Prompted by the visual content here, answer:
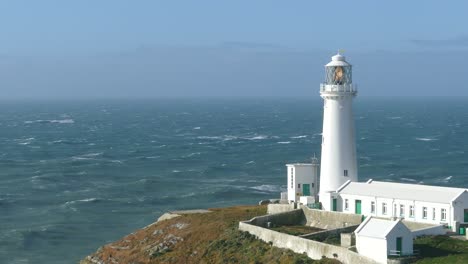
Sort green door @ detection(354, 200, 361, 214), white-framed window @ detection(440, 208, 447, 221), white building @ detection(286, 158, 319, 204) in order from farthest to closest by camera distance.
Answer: white building @ detection(286, 158, 319, 204) → green door @ detection(354, 200, 361, 214) → white-framed window @ detection(440, 208, 447, 221)

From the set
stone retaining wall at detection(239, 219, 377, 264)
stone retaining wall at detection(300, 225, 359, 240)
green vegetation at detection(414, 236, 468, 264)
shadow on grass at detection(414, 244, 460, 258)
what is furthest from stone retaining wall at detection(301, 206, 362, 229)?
shadow on grass at detection(414, 244, 460, 258)

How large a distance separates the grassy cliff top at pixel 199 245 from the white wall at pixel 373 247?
1366 millimetres

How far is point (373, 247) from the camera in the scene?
3130 cm

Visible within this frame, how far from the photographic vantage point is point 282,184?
255 ft

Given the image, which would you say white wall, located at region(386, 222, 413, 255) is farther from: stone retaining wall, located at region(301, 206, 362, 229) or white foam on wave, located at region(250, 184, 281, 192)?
white foam on wave, located at region(250, 184, 281, 192)

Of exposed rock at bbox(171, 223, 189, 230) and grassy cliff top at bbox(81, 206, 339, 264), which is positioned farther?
exposed rock at bbox(171, 223, 189, 230)

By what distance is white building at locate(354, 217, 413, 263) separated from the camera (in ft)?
102

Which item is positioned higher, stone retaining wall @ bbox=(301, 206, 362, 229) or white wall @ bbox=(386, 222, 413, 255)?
white wall @ bbox=(386, 222, 413, 255)

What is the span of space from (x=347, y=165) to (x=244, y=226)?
6990 millimetres

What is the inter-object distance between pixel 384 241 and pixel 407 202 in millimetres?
7766

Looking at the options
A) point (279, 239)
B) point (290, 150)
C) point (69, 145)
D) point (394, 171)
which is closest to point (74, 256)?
point (279, 239)

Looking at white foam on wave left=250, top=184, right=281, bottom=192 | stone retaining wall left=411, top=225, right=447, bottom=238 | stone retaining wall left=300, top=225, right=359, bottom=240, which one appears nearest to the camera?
stone retaining wall left=411, top=225, right=447, bottom=238

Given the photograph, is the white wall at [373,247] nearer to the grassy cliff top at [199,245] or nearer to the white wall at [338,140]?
the grassy cliff top at [199,245]

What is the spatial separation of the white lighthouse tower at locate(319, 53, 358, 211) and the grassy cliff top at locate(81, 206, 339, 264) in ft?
15.8
